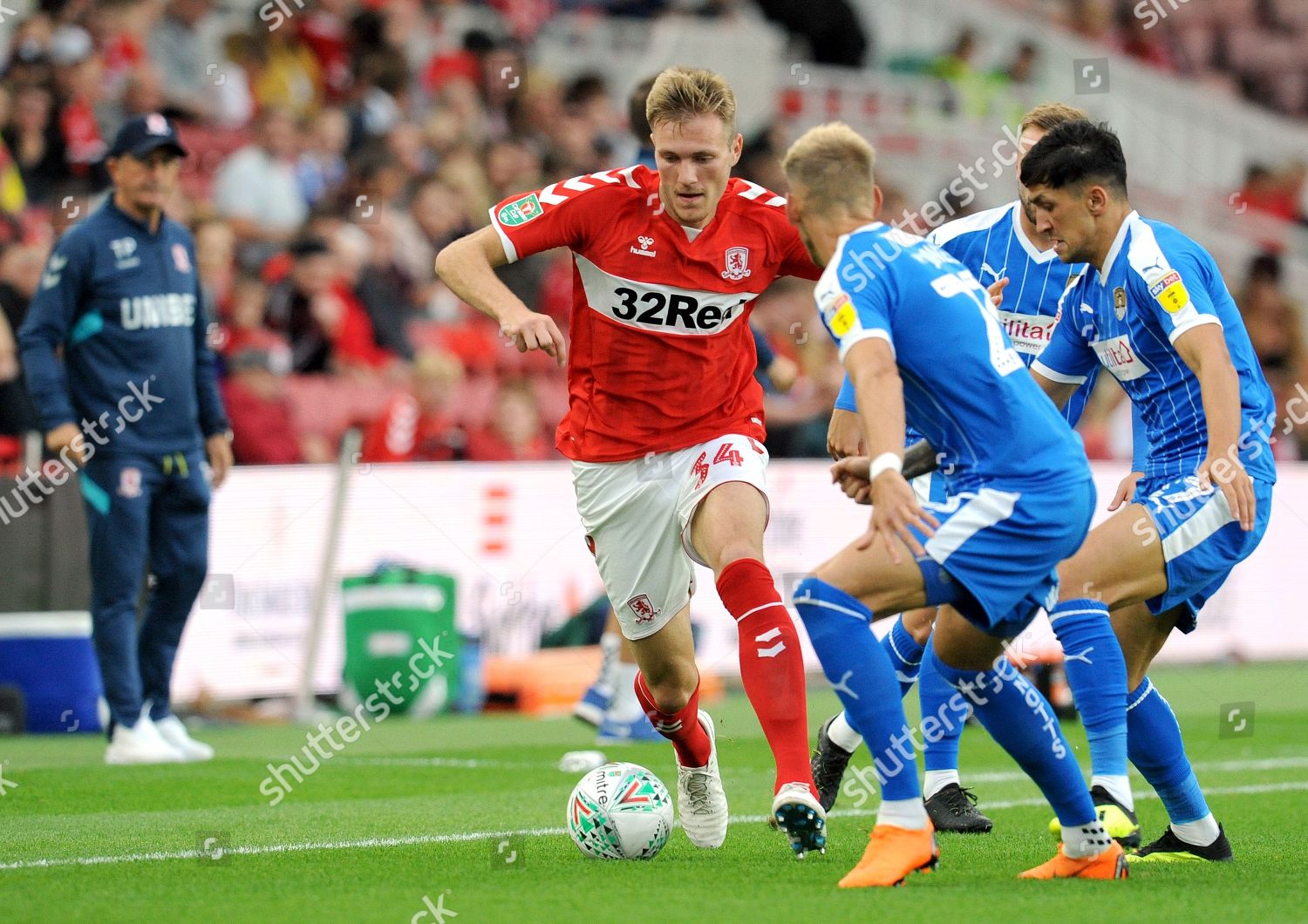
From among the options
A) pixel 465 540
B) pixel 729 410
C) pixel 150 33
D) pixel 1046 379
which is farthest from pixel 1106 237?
pixel 150 33

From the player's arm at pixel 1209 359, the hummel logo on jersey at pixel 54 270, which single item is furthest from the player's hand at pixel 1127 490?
the hummel logo on jersey at pixel 54 270

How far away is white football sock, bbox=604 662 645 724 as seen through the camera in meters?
9.24

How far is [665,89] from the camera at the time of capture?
18.6 feet

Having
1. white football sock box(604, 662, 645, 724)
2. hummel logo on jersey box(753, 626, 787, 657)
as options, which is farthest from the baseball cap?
hummel logo on jersey box(753, 626, 787, 657)

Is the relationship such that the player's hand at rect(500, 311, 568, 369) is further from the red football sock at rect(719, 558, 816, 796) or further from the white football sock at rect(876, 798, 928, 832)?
the white football sock at rect(876, 798, 928, 832)

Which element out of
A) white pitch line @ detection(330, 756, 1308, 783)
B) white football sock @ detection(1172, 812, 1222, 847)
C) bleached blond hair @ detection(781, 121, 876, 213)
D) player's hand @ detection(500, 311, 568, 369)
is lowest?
white pitch line @ detection(330, 756, 1308, 783)

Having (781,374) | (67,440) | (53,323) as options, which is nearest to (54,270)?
(53,323)

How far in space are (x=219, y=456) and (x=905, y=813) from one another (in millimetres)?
5227

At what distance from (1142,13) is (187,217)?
1310cm

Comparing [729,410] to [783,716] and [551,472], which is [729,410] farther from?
[551,472]

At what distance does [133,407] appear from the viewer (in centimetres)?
859

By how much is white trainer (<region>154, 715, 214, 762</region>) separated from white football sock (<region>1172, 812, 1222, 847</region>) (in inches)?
190

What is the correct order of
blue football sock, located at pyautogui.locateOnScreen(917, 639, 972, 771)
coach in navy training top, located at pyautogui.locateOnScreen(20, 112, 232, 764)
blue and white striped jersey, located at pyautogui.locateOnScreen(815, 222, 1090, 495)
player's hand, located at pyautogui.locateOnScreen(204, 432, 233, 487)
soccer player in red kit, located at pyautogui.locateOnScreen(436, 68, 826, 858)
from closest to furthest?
blue and white striped jersey, located at pyautogui.locateOnScreen(815, 222, 1090, 495) < soccer player in red kit, located at pyautogui.locateOnScreen(436, 68, 826, 858) < blue football sock, located at pyautogui.locateOnScreen(917, 639, 972, 771) < coach in navy training top, located at pyautogui.locateOnScreen(20, 112, 232, 764) < player's hand, located at pyautogui.locateOnScreen(204, 432, 233, 487)

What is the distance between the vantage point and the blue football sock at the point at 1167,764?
5.43 meters
